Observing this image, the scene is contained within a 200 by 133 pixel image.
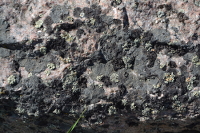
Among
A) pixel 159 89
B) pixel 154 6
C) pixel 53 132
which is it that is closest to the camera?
pixel 159 89

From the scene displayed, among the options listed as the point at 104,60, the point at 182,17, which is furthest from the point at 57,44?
the point at 182,17

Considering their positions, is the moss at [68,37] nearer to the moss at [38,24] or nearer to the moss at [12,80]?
the moss at [38,24]

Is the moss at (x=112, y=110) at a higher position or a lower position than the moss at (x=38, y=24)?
lower

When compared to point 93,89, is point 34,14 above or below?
above

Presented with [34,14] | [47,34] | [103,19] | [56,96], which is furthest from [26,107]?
[103,19]

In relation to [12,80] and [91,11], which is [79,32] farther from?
[12,80]

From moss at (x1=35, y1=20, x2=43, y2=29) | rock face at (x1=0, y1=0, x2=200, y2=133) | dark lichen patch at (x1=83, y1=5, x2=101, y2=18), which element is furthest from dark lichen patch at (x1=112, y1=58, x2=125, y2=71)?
moss at (x1=35, y1=20, x2=43, y2=29)

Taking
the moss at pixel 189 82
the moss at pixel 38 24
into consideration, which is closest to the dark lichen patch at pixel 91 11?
the moss at pixel 38 24

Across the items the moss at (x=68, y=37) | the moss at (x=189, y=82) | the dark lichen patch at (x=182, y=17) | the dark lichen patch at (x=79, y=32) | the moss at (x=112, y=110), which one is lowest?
the moss at (x=112, y=110)

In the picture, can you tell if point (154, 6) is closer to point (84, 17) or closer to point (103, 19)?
point (103, 19)
